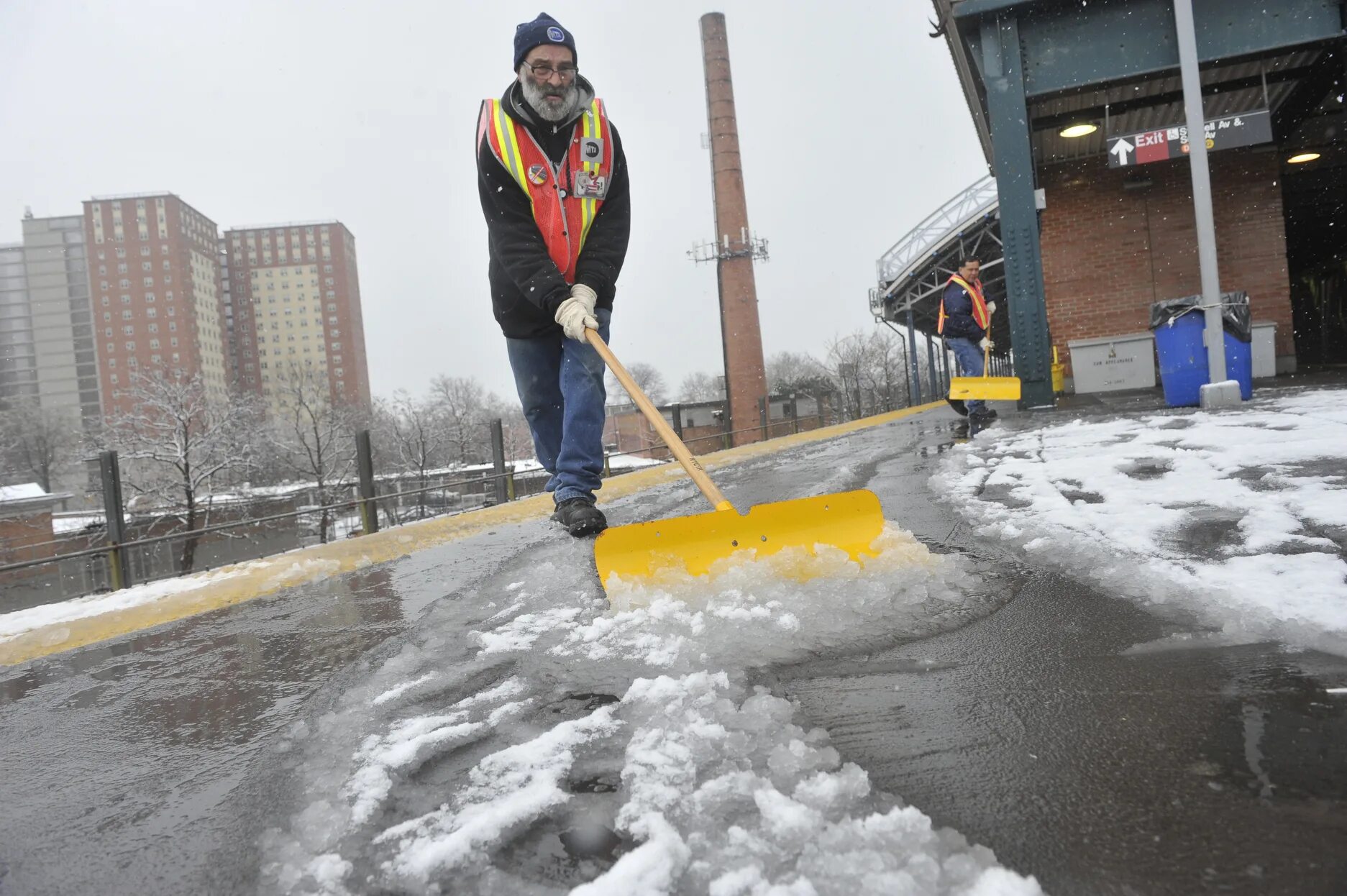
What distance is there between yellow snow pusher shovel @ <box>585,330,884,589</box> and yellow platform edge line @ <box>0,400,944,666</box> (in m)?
1.57

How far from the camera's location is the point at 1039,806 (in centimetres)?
91

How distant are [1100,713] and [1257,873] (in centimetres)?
40

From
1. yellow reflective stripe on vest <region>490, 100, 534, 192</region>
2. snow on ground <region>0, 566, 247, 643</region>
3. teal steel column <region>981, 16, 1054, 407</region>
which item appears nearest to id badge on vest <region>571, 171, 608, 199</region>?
yellow reflective stripe on vest <region>490, 100, 534, 192</region>

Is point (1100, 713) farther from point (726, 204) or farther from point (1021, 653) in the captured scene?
point (726, 204)

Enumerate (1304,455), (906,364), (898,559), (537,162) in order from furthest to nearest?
(906,364)
(1304,455)
(537,162)
(898,559)

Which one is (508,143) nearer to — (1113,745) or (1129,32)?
(1113,745)

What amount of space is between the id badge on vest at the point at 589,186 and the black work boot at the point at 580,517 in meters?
1.16

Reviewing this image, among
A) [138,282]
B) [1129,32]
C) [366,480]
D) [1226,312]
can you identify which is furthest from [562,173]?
[138,282]

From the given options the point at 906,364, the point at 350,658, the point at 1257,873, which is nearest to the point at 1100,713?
the point at 1257,873

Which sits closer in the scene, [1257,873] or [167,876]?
[1257,873]

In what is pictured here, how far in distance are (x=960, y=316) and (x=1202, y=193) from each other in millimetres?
2196

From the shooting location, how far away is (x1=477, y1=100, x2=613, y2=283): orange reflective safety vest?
2.81 meters

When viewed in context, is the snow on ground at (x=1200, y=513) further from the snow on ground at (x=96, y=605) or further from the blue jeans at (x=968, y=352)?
the blue jeans at (x=968, y=352)

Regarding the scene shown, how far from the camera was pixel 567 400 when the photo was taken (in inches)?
118
